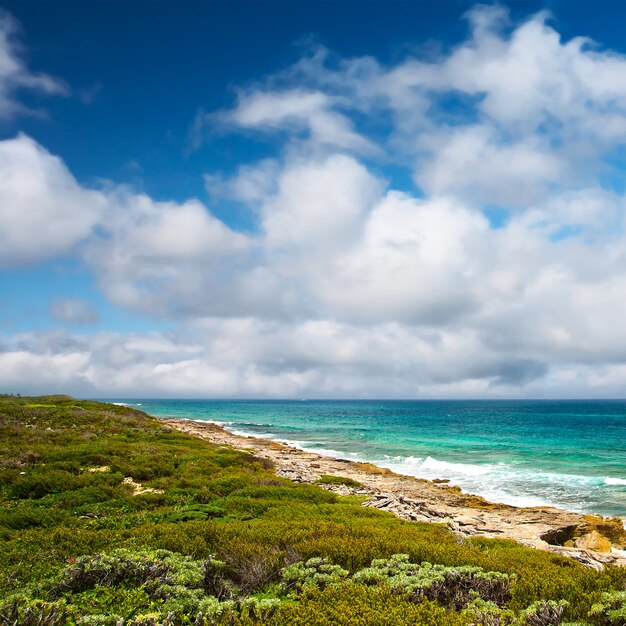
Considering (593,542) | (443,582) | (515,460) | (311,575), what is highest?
(443,582)

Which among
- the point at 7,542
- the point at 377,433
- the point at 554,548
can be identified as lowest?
the point at 377,433

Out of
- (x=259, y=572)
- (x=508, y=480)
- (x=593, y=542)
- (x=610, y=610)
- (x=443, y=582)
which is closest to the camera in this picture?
(x=610, y=610)

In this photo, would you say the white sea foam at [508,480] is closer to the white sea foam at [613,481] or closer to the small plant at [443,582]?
the white sea foam at [613,481]

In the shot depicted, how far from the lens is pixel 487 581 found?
26.3 ft

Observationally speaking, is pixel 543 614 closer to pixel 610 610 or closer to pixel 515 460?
pixel 610 610

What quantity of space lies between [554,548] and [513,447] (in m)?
45.8

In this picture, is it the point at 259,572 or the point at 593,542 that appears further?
the point at 593,542

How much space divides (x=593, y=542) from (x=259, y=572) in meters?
15.9

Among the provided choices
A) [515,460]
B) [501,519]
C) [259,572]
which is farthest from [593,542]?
[515,460]

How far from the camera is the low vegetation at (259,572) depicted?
6543 mm

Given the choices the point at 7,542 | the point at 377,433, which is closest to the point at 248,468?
the point at 7,542

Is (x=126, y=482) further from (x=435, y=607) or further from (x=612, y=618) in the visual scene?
(x=612, y=618)

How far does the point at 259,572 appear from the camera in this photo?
8312 mm

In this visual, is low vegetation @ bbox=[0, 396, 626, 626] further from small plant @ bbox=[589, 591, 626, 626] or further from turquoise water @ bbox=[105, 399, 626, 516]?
turquoise water @ bbox=[105, 399, 626, 516]
